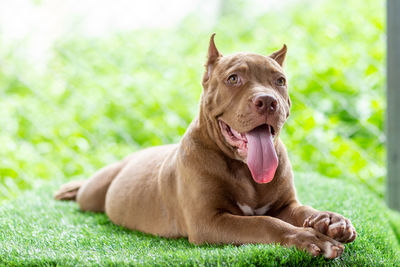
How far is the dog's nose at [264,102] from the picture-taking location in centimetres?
240

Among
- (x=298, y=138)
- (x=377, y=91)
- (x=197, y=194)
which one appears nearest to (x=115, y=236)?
(x=197, y=194)

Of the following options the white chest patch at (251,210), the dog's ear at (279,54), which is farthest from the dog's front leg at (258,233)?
the dog's ear at (279,54)

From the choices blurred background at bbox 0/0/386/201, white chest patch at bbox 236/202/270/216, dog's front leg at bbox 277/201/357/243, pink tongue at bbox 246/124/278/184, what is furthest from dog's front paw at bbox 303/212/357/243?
blurred background at bbox 0/0/386/201

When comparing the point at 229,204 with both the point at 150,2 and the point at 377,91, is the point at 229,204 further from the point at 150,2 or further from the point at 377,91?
the point at 150,2

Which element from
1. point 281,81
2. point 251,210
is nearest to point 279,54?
point 281,81

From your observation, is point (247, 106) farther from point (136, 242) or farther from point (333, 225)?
point (136, 242)

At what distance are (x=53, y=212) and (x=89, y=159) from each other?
6.88 ft

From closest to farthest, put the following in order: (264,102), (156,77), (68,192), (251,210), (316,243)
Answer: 1. (316,243)
2. (264,102)
3. (251,210)
4. (68,192)
5. (156,77)

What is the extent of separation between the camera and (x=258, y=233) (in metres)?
2.40

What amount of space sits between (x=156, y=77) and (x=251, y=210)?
12.3ft

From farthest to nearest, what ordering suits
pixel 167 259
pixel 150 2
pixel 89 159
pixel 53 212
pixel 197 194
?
pixel 150 2 → pixel 89 159 → pixel 53 212 → pixel 197 194 → pixel 167 259

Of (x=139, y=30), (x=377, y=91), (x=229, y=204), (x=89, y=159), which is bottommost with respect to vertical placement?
(x=89, y=159)

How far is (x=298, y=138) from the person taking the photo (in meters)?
5.29

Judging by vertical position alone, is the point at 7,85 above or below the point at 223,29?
below
